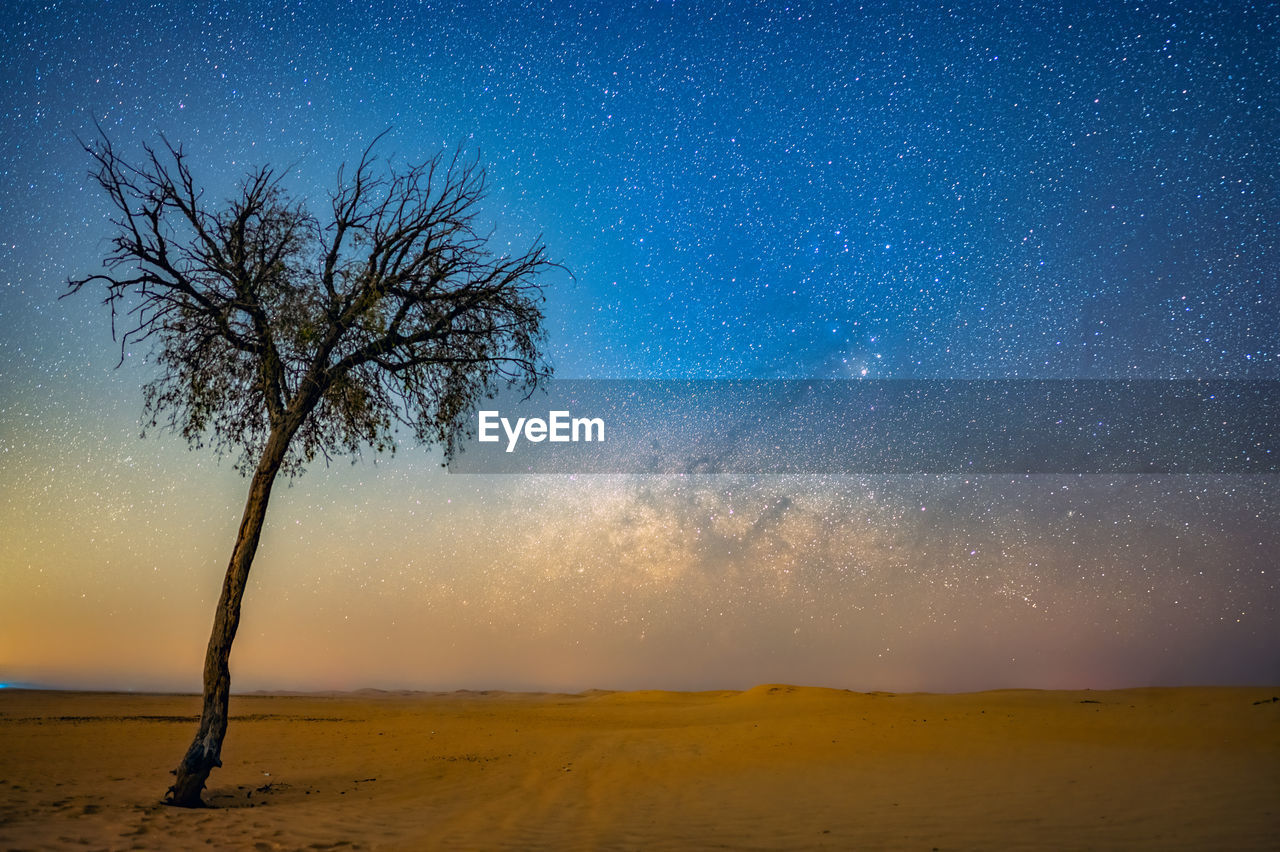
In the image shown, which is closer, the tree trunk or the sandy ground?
the sandy ground

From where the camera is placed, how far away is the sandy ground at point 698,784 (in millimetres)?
10406

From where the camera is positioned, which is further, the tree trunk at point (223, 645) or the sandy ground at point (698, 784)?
the tree trunk at point (223, 645)

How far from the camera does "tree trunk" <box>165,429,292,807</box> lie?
470 inches

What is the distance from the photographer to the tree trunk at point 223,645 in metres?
11.9

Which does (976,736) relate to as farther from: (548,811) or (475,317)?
(475,317)

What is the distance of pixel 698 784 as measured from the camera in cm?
1578

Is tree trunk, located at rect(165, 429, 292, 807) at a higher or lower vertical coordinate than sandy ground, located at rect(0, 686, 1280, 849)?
higher

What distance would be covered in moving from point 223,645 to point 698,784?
953 centimetres

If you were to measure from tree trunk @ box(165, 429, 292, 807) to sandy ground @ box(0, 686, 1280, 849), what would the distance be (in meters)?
0.59

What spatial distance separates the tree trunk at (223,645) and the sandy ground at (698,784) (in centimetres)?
59

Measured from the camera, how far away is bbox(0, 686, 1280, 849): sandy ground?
10406 mm

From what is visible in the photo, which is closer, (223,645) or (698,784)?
(223,645)

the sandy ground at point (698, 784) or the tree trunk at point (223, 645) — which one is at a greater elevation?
the tree trunk at point (223, 645)

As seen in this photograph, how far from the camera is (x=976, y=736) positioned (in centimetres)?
2233
